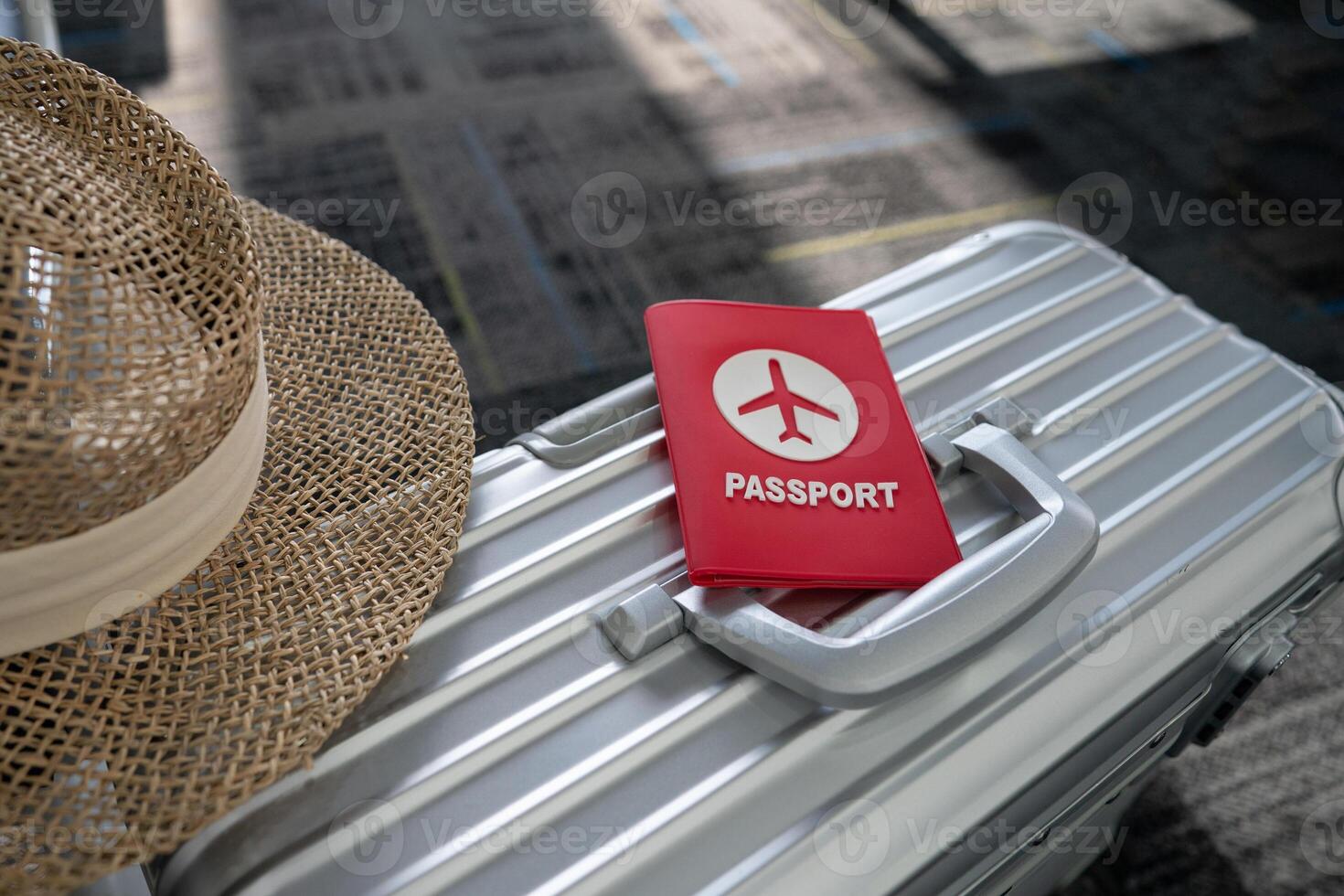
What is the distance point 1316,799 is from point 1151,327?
0.63 m

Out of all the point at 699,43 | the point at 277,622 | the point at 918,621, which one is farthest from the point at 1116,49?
the point at 277,622

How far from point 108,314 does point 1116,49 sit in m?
2.16

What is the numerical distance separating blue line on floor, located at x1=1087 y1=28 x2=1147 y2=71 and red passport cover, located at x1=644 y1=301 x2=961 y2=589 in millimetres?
1703

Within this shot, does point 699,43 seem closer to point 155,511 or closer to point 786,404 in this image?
point 786,404

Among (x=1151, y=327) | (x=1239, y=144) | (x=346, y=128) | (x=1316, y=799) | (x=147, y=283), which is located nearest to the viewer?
(x=147, y=283)

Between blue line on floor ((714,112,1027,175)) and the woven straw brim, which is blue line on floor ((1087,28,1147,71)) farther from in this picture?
the woven straw brim

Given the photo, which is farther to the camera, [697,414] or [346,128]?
[346,128]

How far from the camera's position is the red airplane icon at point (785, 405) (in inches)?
25.1

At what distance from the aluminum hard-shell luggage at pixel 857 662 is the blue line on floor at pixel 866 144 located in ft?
3.46

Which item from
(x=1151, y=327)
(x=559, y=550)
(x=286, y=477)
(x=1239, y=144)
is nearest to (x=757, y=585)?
(x=559, y=550)

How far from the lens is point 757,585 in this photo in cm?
57

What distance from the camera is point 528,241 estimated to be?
1573 mm

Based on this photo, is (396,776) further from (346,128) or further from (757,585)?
(346,128)

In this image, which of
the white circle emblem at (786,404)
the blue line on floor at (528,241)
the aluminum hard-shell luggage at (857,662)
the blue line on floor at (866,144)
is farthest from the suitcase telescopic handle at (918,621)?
the blue line on floor at (866,144)
